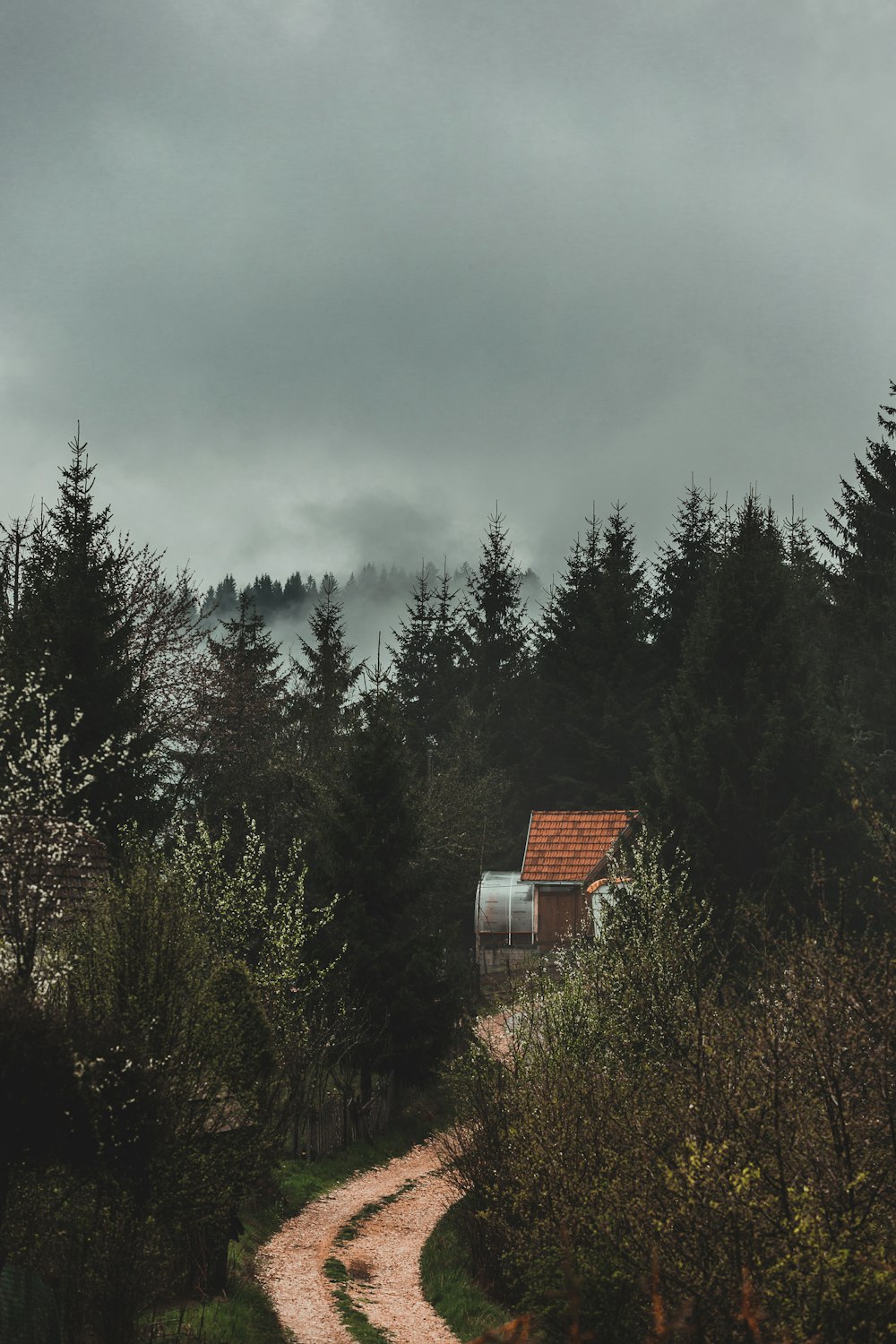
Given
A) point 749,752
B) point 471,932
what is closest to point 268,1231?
point 749,752

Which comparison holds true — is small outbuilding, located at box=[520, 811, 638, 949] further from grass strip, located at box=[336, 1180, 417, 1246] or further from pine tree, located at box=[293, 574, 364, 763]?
grass strip, located at box=[336, 1180, 417, 1246]

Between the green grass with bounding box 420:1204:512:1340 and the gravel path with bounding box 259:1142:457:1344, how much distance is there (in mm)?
172

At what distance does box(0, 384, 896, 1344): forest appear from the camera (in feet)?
33.6

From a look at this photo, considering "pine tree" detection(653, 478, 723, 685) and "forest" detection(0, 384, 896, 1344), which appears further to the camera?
"pine tree" detection(653, 478, 723, 685)

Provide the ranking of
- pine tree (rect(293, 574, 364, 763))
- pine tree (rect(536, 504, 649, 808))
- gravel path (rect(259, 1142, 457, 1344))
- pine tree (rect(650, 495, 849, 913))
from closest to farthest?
gravel path (rect(259, 1142, 457, 1344)) < pine tree (rect(650, 495, 849, 913)) < pine tree (rect(293, 574, 364, 763)) < pine tree (rect(536, 504, 649, 808))

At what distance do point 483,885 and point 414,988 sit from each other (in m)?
19.7

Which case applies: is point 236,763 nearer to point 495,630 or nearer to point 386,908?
point 386,908

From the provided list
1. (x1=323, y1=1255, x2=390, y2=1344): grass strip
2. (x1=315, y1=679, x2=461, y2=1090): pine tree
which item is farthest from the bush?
(x1=315, y1=679, x2=461, y2=1090): pine tree

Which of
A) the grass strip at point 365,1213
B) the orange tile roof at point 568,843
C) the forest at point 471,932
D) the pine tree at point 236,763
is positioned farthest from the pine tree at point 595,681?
the grass strip at point 365,1213

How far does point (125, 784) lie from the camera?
92.1 ft

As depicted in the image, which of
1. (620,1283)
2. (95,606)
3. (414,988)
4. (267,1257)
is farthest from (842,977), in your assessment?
(95,606)

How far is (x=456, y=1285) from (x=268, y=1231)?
13.6 feet

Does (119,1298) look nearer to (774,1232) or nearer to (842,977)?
(774,1232)

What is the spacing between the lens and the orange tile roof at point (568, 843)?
45281 mm
